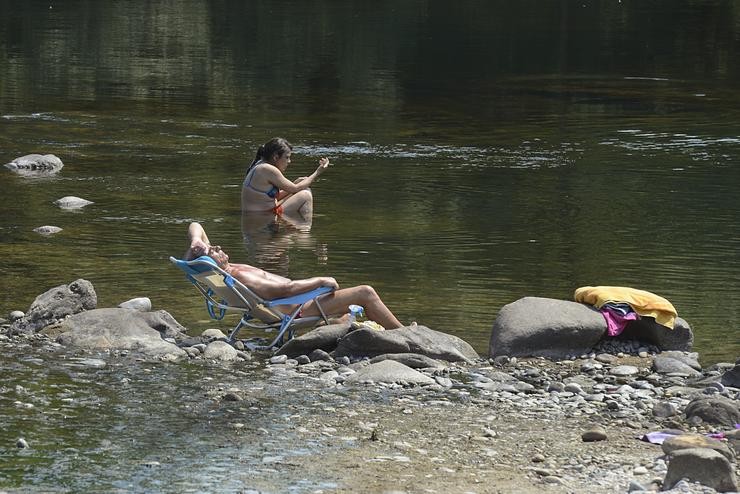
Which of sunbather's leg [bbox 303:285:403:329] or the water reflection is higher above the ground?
sunbather's leg [bbox 303:285:403:329]

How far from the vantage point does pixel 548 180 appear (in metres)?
21.5

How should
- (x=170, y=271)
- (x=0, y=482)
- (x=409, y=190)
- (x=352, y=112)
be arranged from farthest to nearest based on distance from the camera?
1. (x=352, y=112)
2. (x=409, y=190)
3. (x=170, y=271)
4. (x=0, y=482)

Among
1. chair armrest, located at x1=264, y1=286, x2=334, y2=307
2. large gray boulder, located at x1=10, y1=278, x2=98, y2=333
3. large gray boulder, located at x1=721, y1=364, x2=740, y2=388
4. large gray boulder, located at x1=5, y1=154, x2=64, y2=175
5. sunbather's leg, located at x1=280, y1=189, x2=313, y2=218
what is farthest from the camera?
large gray boulder, located at x1=5, y1=154, x2=64, y2=175

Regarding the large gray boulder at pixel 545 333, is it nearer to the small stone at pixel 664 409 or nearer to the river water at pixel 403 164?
the river water at pixel 403 164

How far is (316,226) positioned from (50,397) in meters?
8.34

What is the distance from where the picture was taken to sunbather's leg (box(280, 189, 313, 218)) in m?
18.8

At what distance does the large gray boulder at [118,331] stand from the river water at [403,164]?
62 cm

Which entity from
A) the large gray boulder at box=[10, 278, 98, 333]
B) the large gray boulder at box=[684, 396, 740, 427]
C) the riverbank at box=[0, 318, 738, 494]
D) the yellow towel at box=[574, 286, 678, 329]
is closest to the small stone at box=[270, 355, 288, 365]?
the riverbank at box=[0, 318, 738, 494]

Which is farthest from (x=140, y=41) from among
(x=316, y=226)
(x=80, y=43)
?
(x=316, y=226)

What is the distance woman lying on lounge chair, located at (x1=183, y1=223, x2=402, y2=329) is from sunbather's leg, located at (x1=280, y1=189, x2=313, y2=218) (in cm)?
645

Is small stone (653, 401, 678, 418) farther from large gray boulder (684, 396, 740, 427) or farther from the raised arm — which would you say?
the raised arm

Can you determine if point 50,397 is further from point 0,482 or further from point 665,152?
point 665,152

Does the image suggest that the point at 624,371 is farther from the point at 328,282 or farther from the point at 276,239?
the point at 276,239

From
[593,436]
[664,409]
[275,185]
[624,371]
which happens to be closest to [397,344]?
[624,371]
